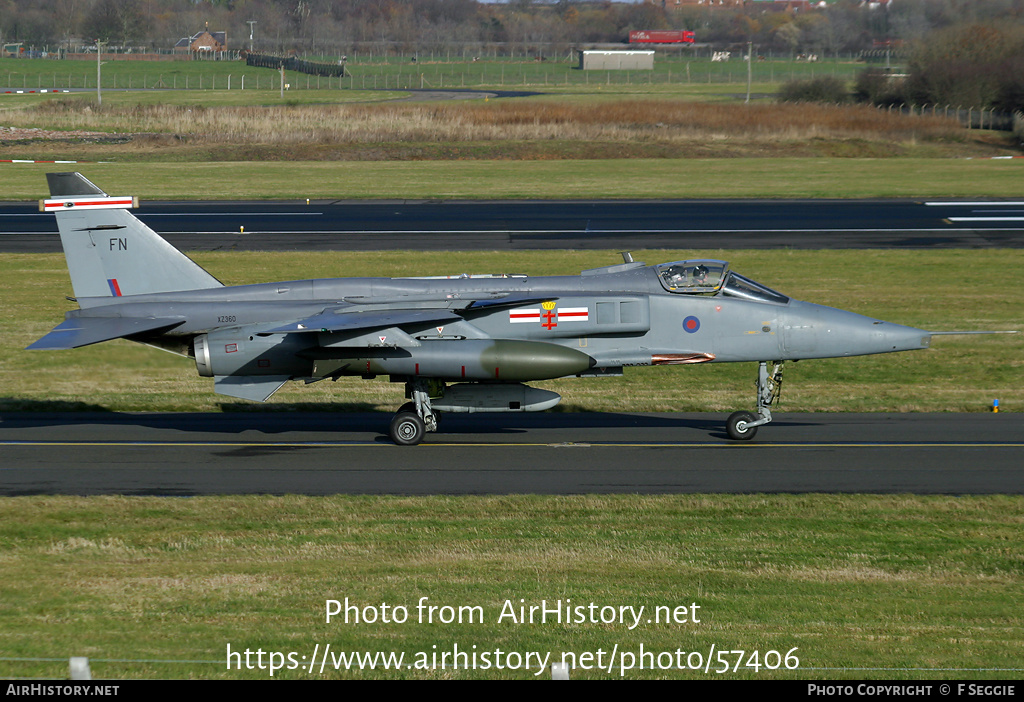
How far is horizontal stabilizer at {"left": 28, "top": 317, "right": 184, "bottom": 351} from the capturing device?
16469 mm

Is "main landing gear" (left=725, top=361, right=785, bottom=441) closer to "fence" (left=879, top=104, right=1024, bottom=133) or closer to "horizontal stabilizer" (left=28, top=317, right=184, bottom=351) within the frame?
"horizontal stabilizer" (left=28, top=317, right=184, bottom=351)

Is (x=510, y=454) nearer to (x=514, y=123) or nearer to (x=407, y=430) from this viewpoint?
(x=407, y=430)

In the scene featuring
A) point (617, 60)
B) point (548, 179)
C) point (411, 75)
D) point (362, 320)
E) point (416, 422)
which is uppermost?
point (617, 60)

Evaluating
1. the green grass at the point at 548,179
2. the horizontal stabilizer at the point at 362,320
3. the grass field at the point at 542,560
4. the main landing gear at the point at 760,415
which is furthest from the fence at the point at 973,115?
the horizontal stabilizer at the point at 362,320

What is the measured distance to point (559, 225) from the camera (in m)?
41.9

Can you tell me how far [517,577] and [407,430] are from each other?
652cm

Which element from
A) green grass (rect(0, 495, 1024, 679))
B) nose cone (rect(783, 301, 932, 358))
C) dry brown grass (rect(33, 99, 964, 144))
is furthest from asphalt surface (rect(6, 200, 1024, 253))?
green grass (rect(0, 495, 1024, 679))

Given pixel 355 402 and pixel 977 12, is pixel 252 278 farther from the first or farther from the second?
pixel 977 12

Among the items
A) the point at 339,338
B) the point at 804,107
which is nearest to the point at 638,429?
the point at 339,338

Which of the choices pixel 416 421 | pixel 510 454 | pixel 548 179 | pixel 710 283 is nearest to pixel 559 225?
pixel 548 179

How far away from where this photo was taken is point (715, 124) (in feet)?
243

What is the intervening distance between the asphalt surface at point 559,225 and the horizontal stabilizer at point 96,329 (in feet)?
63.8

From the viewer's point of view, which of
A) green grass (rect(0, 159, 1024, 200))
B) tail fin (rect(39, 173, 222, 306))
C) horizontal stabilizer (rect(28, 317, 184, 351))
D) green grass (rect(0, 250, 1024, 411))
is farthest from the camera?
green grass (rect(0, 159, 1024, 200))

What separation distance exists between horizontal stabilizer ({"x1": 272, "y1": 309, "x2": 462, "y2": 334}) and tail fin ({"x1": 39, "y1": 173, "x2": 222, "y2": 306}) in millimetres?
3040
